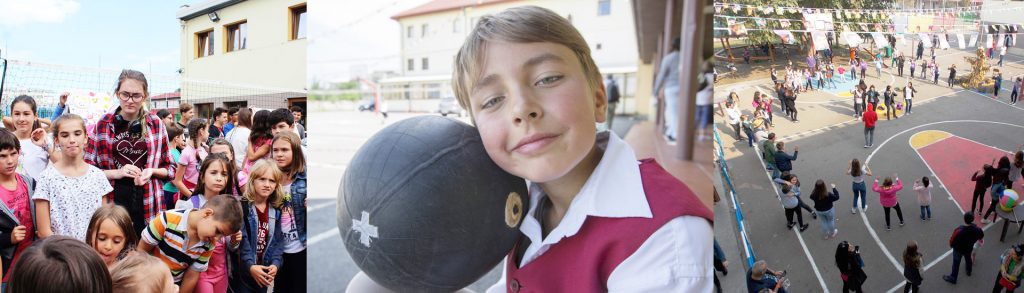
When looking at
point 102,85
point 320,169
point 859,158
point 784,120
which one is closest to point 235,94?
point 102,85

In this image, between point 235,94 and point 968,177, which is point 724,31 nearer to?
point 968,177

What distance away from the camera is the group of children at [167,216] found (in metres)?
1.73

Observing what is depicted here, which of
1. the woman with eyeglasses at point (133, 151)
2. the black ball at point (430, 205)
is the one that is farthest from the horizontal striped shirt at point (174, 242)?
the black ball at point (430, 205)

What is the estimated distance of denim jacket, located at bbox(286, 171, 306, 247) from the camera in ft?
6.58

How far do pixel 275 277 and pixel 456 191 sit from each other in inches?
46.3

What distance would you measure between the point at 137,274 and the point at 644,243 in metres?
1.41

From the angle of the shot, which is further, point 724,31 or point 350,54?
point 350,54

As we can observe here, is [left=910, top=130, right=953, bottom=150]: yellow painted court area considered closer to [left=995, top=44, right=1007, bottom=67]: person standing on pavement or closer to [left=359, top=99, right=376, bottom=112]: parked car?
[left=995, top=44, right=1007, bottom=67]: person standing on pavement

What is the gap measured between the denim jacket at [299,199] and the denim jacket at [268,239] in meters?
0.06

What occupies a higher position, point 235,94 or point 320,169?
point 235,94

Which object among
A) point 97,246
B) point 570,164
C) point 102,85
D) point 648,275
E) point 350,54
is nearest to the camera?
point 648,275

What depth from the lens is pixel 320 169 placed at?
1806mm

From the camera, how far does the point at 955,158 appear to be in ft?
4.02

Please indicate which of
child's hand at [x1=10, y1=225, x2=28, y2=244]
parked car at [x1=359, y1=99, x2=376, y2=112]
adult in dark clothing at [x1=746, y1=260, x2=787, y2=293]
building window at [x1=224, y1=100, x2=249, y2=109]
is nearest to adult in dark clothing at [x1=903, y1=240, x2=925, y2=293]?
adult in dark clothing at [x1=746, y1=260, x2=787, y2=293]
